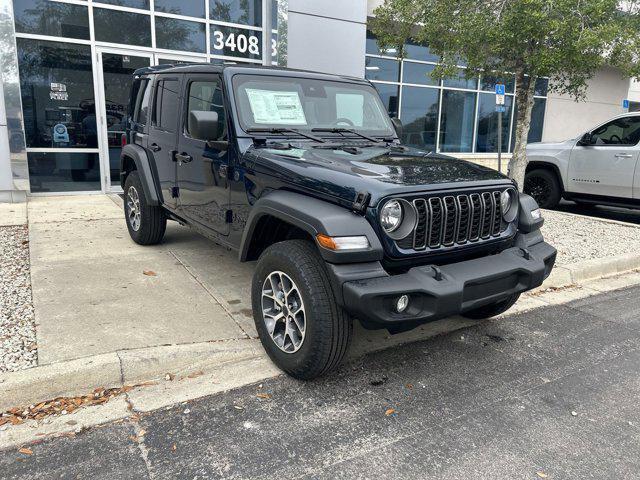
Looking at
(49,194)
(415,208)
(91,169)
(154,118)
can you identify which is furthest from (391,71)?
(415,208)

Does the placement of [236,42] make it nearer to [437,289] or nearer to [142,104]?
[142,104]

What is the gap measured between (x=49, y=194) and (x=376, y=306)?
28.6 ft

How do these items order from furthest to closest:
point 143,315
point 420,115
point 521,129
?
point 420,115 < point 521,129 < point 143,315

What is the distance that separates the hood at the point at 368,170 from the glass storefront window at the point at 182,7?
25.2 ft

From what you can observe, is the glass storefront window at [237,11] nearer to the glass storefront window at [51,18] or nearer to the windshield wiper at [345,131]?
the glass storefront window at [51,18]

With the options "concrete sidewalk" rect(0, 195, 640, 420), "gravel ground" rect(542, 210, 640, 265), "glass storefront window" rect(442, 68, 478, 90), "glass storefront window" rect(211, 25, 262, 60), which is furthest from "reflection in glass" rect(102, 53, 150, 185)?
"glass storefront window" rect(442, 68, 478, 90)

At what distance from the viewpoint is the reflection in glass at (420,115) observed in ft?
48.1

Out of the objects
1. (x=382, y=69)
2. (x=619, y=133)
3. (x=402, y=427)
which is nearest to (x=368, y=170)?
(x=402, y=427)

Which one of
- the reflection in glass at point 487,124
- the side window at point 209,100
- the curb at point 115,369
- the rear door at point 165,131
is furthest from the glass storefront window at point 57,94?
the reflection in glass at point 487,124

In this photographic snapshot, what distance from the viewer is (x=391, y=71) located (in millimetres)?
14133

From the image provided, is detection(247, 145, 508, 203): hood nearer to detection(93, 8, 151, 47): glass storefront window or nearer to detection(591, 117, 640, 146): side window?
detection(591, 117, 640, 146): side window

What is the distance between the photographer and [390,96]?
14.3 m

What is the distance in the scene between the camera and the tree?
23.6ft

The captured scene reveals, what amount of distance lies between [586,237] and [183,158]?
5888mm
